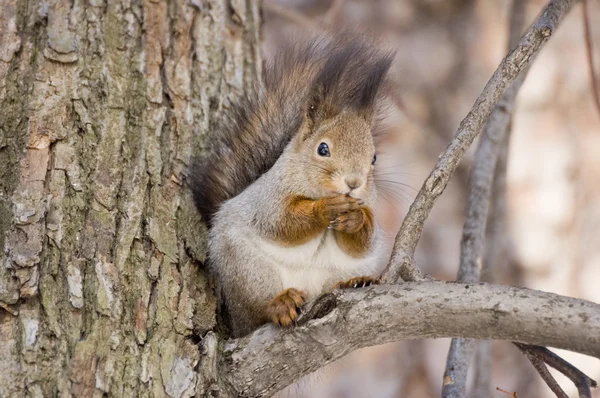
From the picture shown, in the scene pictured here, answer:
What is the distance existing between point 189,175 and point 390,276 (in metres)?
0.62

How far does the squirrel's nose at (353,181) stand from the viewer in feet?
5.60

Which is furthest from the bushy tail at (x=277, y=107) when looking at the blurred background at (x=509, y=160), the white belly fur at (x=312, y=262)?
the blurred background at (x=509, y=160)

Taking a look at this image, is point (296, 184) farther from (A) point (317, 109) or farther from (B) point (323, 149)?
(A) point (317, 109)

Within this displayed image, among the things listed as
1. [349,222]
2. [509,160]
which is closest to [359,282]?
Result: [349,222]

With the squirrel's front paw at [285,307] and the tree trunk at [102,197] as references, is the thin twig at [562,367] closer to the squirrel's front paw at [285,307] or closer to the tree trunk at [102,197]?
the squirrel's front paw at [285,307]

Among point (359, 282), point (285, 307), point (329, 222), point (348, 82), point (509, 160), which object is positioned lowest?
point (285, 307)

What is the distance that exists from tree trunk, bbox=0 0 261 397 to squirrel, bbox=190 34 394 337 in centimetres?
8

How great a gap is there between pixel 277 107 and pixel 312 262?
18.3 inches

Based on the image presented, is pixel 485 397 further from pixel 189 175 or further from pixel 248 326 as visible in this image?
pixel 189 175

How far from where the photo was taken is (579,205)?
10.6 ft

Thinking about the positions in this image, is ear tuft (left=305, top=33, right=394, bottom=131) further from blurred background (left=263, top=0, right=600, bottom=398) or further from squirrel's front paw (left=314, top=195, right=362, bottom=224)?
blurred background (left=263, top=0, right=600, bottom=398)

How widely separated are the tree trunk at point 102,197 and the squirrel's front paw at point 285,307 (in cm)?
17

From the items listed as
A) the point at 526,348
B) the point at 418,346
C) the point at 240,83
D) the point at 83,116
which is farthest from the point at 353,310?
the point at 418,346

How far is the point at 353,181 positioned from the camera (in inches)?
67.2
